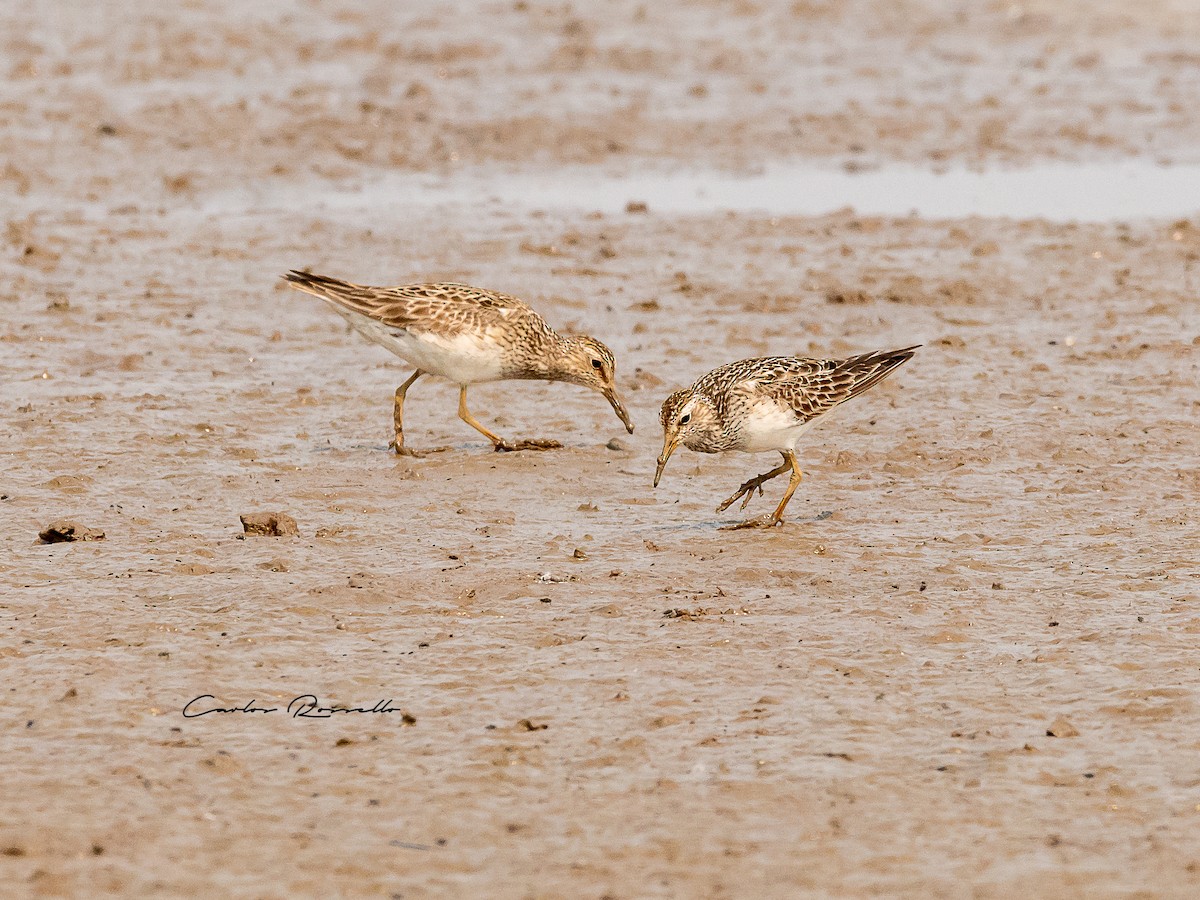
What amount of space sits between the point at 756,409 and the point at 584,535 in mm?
1130

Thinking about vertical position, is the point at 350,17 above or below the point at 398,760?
above

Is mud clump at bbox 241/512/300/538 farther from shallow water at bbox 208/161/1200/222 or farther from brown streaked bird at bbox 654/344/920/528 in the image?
shallow water at bbox 208/161/1200/222

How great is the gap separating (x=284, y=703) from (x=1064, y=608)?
360cm

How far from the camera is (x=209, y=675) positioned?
24.5 ft

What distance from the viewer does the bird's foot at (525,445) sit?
11.1 metres

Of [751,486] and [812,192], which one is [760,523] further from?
[812,192]

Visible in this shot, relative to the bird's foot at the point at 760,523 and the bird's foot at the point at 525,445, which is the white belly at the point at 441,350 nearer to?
the bird's foot at the point at 525,445

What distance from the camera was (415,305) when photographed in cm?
1119

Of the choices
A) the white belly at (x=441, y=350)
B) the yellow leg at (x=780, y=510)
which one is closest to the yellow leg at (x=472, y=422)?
the white belly at (x=441, y=350)

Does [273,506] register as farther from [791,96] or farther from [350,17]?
[350,17]

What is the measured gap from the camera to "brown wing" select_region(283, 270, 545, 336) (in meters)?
11.1

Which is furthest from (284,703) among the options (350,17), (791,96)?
(350,17)
